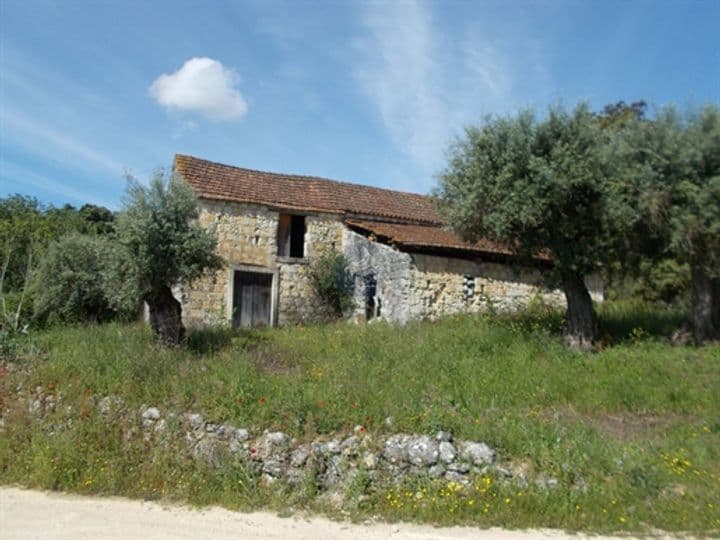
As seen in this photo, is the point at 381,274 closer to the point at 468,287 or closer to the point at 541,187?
the point at 468,287

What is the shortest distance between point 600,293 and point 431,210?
7.28 m

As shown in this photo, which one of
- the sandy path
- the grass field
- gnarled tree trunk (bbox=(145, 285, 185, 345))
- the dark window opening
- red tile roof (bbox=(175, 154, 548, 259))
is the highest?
red tile roof (bbox=(175, 154, 548, 259))

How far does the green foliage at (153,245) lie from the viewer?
11062 mm

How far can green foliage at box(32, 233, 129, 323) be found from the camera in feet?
51.0

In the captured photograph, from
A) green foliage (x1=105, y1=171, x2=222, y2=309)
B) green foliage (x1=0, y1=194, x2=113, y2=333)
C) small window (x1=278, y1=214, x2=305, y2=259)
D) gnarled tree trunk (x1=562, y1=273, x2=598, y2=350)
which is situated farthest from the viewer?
small window (x1=278, y1=214, x2=305, y2=259)

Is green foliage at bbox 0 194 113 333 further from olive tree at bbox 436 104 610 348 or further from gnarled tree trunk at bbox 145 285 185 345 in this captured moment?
olive tree at bbox 436 104 610 348

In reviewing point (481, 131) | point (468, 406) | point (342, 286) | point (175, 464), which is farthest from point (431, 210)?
point (175, 464)

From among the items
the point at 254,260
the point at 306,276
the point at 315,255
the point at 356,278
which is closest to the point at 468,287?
the point at 356,278

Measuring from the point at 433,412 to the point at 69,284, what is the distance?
40.9ft

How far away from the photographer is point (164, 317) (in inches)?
464

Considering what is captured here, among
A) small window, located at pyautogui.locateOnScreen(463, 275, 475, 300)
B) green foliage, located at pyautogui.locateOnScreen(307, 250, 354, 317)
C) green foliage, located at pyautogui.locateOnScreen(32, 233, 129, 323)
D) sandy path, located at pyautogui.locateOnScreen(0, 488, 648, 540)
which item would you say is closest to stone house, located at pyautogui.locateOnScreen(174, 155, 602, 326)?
small window, located at pyautogui.locateOnScreen(463, 275, 475, 300)

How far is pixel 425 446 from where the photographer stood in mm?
7383

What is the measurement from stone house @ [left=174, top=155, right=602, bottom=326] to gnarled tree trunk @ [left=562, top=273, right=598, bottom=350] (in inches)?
154

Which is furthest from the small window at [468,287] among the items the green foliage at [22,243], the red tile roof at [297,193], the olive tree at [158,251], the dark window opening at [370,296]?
the green foliage at [22,243]
